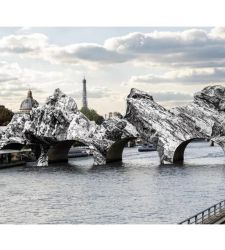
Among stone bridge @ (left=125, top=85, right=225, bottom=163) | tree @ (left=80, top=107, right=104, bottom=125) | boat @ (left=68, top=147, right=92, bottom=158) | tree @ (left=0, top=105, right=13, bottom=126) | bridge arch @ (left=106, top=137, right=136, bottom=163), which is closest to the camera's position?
stone bridge @ (left=125, top=85, right=225, bottom=163)

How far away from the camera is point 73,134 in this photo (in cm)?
4831

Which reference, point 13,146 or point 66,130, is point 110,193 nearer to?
point 66,130

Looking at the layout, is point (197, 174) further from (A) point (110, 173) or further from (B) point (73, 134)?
(B) point (73, 134)

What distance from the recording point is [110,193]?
30.6 m

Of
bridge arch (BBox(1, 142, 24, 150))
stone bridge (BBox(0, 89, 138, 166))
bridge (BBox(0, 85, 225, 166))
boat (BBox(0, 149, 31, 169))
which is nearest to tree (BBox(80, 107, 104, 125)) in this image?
bridge arch (BBox(1, 142, 24, 150))

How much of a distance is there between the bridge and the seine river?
1924 mm

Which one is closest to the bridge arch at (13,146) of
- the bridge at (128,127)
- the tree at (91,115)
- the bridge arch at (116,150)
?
the bridge at (128,127)

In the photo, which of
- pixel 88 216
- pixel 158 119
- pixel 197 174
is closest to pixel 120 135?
pixel 158 119

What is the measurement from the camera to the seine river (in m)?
24.2

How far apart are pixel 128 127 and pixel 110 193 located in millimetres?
15898

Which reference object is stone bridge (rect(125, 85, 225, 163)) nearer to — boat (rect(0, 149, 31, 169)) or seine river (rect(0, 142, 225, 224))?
seine river (rect(0, 142, 225, 224))

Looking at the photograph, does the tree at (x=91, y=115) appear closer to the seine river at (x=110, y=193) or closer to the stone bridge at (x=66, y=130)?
the stone bridge at (x=66, y=130)
